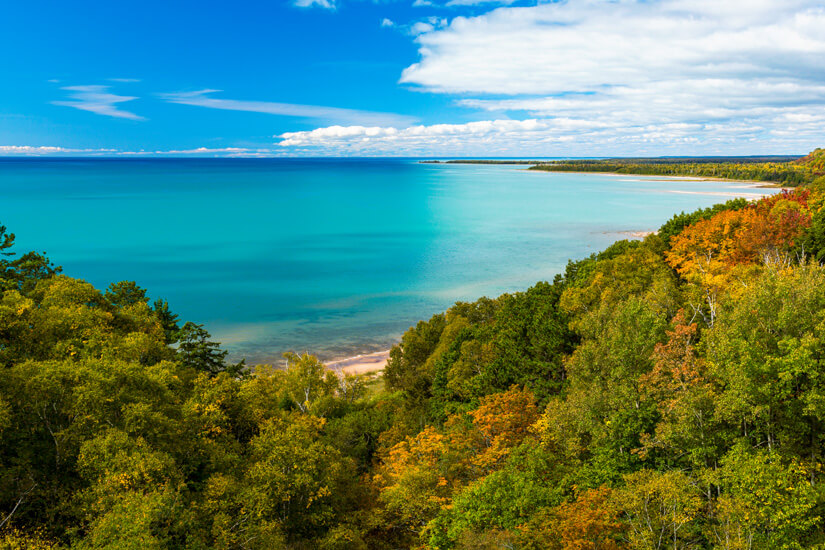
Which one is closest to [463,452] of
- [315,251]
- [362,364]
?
[362,364]

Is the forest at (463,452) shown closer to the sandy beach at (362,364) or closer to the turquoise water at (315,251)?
the sandy beach at (362,364)

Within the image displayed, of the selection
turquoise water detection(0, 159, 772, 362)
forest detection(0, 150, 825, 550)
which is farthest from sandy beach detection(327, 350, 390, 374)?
forest detection(0, 150, 825, 550)

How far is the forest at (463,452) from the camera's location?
15.9 m

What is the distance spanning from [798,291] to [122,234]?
435 feet

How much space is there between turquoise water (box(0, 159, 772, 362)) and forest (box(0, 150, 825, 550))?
2942 cm

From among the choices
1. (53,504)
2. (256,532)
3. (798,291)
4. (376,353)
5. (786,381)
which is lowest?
(376,353)

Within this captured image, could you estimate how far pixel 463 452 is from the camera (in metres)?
26.0

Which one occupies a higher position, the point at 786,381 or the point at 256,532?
the point at 786,381

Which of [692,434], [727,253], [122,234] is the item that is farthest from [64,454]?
[122,234]

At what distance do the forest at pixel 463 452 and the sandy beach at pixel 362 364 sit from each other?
16795 millimetres

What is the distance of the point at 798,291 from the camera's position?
67.1 feet

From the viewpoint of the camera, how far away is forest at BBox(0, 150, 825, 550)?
1589cm

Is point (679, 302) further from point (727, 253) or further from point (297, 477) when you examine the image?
point (297, 477)

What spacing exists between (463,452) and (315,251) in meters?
88.1
